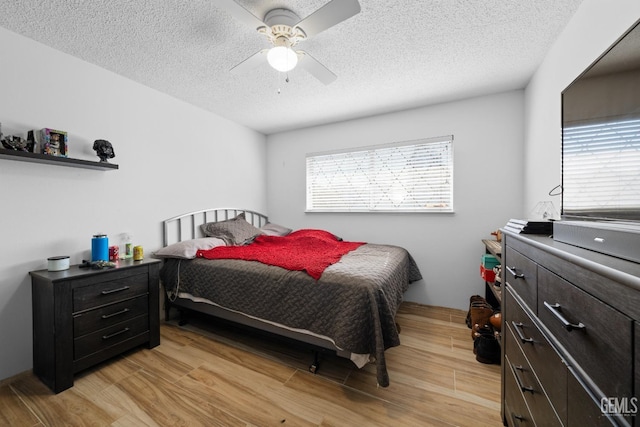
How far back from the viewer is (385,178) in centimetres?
336

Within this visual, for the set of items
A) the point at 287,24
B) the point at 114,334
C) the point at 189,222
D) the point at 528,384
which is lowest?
the point at 114,334

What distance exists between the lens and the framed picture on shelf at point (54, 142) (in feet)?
6.03

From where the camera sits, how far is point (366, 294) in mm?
1618

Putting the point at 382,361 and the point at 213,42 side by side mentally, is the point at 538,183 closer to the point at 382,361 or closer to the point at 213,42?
the point at 382,361

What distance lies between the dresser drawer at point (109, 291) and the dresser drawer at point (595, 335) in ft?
8.48

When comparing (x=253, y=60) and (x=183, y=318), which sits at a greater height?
(x=253, y=60)

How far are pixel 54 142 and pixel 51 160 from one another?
176 mm

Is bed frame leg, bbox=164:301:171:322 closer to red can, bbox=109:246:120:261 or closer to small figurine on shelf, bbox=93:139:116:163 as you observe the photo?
red can, bbox=109:246:120:261

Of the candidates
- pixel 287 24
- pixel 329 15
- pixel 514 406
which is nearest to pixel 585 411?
pixel 514 406

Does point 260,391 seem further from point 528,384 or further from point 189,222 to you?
point 189,222

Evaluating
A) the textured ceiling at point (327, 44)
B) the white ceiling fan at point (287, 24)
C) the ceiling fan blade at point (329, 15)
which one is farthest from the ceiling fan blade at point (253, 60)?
the ceiling fan blade at point (329, 15)

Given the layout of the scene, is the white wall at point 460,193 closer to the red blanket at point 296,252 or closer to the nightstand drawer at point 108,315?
the red blanket at point 296,252

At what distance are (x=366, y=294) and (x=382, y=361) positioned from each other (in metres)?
0.40

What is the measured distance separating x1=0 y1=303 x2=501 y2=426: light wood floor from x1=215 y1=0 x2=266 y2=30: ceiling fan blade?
2.32 m
